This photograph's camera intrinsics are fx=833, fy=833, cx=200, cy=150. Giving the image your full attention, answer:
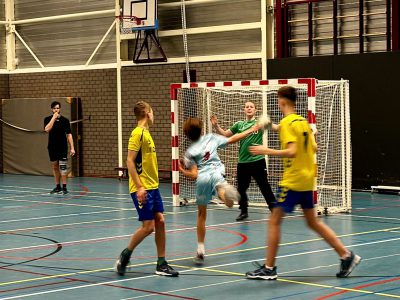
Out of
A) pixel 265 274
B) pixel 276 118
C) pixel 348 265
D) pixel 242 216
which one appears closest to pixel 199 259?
pixel 265 274

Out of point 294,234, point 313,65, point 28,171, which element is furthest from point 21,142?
point 294,234

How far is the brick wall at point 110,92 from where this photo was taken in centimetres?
2355

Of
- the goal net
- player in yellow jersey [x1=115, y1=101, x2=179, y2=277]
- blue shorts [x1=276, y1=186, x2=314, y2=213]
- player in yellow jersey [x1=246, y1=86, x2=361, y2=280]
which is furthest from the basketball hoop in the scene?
blue shorts [x1=276, y1=186, x2=314, y2=213]

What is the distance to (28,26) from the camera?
28.2m

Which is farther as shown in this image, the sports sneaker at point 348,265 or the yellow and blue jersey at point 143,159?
the yellow and blue jersey at point 143,159

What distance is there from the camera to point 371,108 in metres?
20.1

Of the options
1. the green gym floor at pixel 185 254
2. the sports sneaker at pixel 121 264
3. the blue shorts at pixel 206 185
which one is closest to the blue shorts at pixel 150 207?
the sports sneaker at pixel 121 264

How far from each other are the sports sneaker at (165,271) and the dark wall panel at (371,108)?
37.2 ft

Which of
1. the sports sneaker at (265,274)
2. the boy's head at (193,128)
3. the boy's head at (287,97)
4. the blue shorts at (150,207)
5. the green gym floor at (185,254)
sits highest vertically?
the boy's head at (287,97)

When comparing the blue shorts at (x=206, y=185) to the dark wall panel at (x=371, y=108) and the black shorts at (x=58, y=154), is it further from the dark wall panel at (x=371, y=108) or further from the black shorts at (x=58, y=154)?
the dark wall panel at (x=371, y=108)

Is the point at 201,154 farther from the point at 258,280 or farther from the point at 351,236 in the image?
the point at 351,236

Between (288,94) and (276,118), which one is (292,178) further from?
(276,118)

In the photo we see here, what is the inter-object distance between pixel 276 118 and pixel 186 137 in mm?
2248

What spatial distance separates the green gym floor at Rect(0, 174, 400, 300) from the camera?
865 cm
